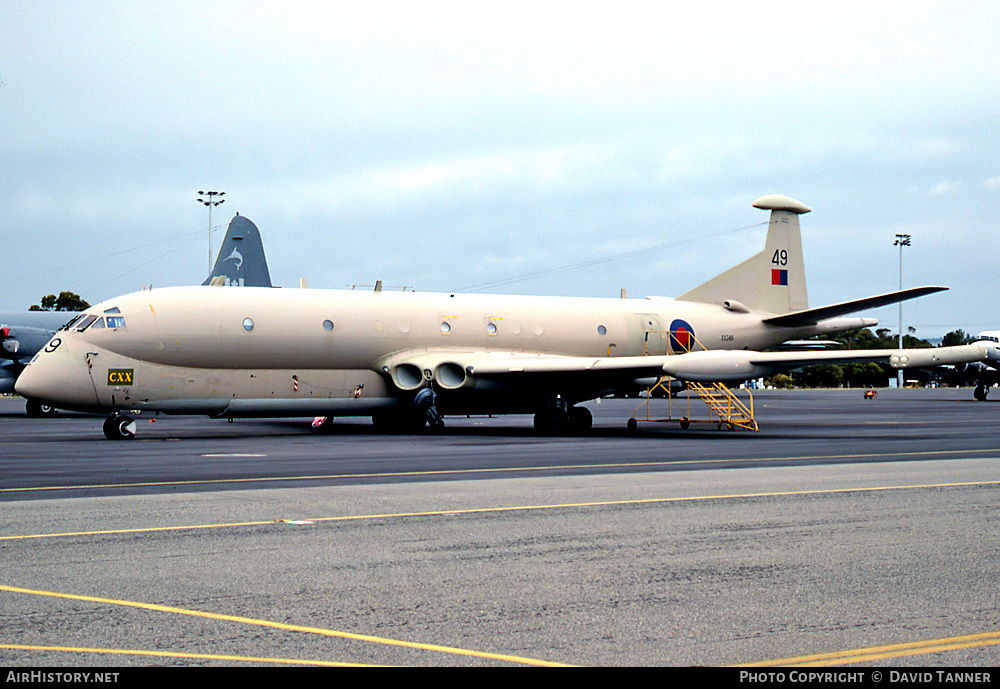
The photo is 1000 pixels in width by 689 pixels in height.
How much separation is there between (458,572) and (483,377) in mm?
22148

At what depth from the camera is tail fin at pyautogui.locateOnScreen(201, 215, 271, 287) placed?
67.3 meters

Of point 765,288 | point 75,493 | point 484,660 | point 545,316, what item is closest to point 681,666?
point 484,660

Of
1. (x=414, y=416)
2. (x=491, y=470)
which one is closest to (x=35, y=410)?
(x=414, y=416)

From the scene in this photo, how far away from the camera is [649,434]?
2934cm

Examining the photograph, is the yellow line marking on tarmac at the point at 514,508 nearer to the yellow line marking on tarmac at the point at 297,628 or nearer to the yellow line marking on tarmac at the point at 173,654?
the yellow line marking on tarmac at the point at 297,628

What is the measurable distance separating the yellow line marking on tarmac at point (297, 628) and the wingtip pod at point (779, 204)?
111 ft

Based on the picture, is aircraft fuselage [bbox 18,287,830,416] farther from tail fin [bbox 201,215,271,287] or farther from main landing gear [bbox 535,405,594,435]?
tail fin [bbox 201,215,271,287]

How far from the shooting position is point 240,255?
2657 inches

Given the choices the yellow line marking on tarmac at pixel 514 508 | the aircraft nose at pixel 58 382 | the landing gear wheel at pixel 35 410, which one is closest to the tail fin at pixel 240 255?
the landing gear wheel at pixel 35 410

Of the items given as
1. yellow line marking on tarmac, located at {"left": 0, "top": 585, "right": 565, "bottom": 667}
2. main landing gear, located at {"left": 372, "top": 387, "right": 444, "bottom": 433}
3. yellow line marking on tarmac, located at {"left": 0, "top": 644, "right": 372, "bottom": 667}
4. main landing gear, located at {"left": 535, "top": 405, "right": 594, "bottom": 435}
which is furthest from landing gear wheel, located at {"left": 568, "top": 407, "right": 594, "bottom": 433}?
yellow line marking on tarmac, located at {"left": 0, "top": 644, "right": 372, "bottom": 667}

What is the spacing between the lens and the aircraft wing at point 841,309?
26.3 meters

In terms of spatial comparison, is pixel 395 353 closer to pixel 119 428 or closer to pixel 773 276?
pixel 119 428

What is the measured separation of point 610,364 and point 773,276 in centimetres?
1207

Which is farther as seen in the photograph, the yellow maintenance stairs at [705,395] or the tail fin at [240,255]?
the tail fin at [240,255]
